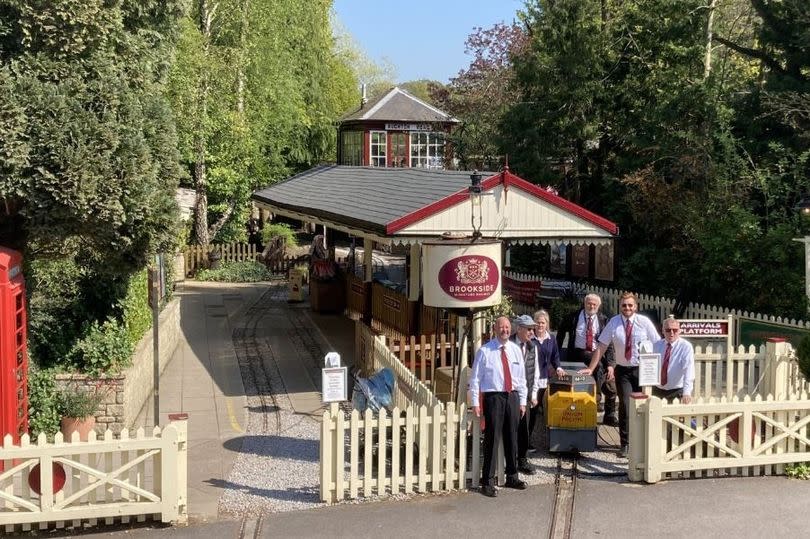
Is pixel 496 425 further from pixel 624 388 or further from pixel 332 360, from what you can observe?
pixel 624 388

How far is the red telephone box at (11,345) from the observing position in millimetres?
8859

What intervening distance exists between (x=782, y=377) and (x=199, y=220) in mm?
24672

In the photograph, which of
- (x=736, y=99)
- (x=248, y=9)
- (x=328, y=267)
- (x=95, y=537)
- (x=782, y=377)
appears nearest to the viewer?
(x=95, y=537)

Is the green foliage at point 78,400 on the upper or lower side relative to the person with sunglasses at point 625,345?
lower

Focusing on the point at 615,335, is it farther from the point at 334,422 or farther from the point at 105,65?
the point at 105,65

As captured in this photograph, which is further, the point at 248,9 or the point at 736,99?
the point at 248,9

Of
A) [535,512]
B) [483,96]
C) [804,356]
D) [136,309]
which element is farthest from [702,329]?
[483,96]

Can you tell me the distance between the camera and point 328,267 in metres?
21.7

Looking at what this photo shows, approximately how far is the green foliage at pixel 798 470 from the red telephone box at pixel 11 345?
7982 millimetres

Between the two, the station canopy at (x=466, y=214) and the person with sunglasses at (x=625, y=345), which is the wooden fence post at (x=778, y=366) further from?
the station canopy at (x=466, y=214)

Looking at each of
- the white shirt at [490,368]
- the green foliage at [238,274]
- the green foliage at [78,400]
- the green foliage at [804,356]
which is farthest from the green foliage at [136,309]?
the green foliage at [238,274]

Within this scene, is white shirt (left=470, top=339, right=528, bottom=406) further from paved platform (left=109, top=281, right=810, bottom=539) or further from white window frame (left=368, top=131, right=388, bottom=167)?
white window frame (left=368, top=131, right=388, bottom=167)

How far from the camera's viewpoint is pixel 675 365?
9.88 meters

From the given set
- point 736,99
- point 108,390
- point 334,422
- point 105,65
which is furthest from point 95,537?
point 736,99
